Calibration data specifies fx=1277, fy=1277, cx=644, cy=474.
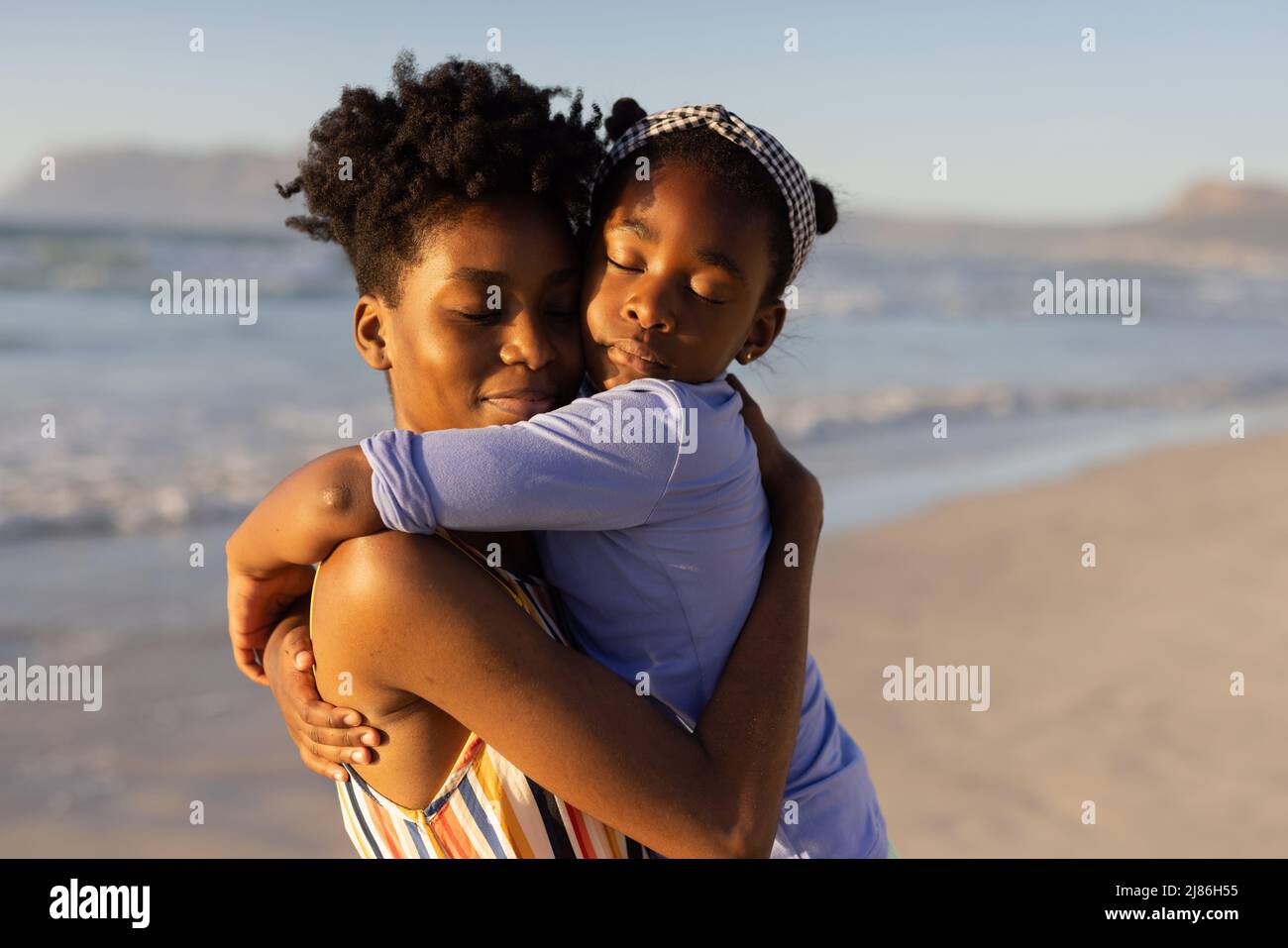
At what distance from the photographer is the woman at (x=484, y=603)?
5.36 feet

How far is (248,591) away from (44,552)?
18.2 feet

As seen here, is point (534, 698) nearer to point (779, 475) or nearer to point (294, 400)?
point (779, 475)

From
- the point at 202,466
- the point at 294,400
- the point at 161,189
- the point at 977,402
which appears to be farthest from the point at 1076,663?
the point at 161,189

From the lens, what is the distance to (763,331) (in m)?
2.44

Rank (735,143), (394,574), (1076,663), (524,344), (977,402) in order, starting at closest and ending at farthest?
(394,574) → (524,344) → (735,143) → (1076,663) → (977,402)

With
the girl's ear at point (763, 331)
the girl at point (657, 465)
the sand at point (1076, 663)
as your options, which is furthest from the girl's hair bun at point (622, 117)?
the sand at point (1076, 663)

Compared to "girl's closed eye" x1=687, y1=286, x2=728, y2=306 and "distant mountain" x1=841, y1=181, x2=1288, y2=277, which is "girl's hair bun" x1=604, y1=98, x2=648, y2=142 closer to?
"girl's closed eye" x1=687, y1=286, x2=728, y2=306

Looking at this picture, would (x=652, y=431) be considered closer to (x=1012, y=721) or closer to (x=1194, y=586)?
(x=1012, y=721)

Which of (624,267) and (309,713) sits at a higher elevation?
(624,267)

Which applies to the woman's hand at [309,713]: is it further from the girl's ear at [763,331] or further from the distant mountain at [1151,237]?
the distant mountain at [1151,237]

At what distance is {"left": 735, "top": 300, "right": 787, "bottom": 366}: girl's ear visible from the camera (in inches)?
94.7

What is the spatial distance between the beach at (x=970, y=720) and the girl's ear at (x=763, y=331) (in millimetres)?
2980

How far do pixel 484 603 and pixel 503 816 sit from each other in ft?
1.01
